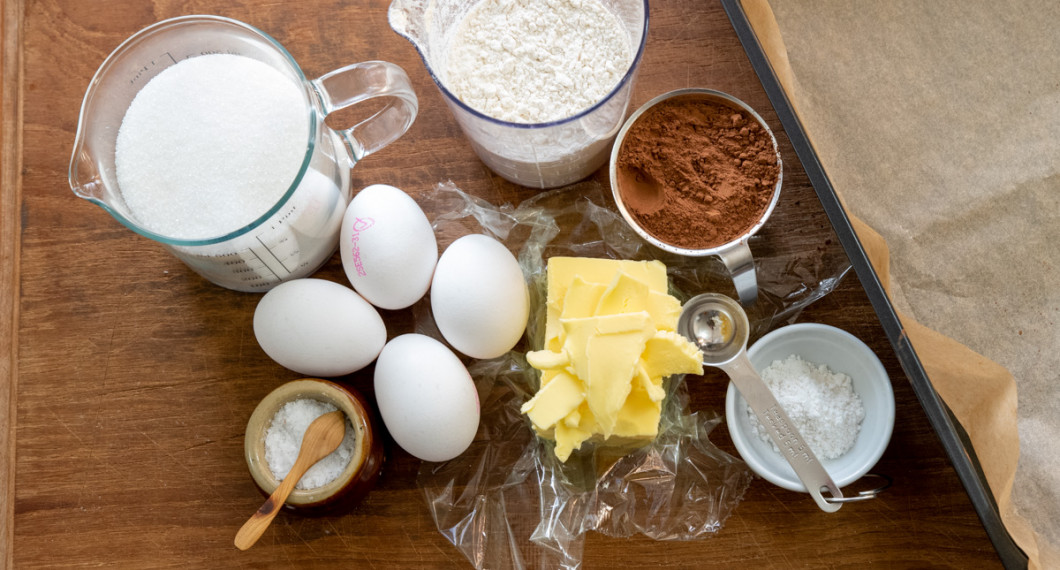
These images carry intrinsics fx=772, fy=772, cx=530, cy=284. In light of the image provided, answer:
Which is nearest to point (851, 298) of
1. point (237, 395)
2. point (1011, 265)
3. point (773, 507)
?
point (1011, 265)

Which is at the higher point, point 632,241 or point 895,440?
point 632,241

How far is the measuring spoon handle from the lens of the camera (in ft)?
3.03

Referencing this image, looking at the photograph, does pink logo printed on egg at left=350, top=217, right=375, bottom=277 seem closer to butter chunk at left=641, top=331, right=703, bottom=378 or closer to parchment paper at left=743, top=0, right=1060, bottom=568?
butter chunk at left=641, top=331, right=703, bottom=378

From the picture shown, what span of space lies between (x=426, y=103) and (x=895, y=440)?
77cm

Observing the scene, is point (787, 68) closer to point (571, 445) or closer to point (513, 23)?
point (513, 23)

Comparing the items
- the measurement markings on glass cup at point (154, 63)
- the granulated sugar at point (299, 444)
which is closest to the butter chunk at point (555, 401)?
the granulated sugar at point (299, 444)

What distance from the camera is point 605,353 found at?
34.9 inches

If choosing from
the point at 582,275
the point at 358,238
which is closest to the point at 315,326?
the point at 358,238

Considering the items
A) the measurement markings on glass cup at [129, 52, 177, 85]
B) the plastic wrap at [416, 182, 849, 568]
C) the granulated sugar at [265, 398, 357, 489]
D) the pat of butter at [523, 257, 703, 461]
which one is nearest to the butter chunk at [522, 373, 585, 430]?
the pat of butter at [523, 257, 703, 461]

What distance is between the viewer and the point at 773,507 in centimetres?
102

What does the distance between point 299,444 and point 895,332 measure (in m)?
0.72

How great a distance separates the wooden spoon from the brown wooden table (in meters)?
0.11

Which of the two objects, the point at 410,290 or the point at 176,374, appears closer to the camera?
the point at 410,290

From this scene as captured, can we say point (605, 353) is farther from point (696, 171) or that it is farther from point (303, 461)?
point (303, 461)
